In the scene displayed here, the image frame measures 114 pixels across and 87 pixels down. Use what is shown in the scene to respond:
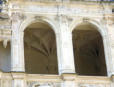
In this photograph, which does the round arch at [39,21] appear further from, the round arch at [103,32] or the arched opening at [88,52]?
the arched opening at [88,52]

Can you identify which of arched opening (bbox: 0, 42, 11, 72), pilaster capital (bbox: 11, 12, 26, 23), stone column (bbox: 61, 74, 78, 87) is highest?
pilaster capital (bbox: 11, 12, 26, 23)

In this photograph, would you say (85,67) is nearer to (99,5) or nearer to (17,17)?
(99,5)

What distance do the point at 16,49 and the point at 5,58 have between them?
1666mm

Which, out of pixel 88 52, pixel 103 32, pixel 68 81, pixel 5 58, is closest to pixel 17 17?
pixel 5 58

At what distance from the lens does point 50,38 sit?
82.2 feet

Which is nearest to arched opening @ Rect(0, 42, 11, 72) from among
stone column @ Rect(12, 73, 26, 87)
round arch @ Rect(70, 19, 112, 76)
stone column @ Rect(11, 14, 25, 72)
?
stone column @ Rect(11, 14, 25, 72)

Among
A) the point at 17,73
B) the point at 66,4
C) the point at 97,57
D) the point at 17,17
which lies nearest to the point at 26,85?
the point at 17,73

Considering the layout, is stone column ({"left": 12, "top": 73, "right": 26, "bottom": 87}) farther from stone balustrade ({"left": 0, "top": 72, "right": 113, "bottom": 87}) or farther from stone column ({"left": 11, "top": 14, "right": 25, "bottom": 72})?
stone column ({"left": 11, "top": 14, "right": 25, "bottom": 72})

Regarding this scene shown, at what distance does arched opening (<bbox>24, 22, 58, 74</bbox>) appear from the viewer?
24.8 metres

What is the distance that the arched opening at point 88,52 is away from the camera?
25.5 m

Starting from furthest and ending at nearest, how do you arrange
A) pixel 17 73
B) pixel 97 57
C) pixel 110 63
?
pixel 97 57
pixel 110 63
pixel 17 73

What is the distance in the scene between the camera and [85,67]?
2619 cm

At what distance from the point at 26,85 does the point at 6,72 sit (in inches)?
47.4

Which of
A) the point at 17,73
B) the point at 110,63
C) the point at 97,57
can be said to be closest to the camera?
the point at 17,73
